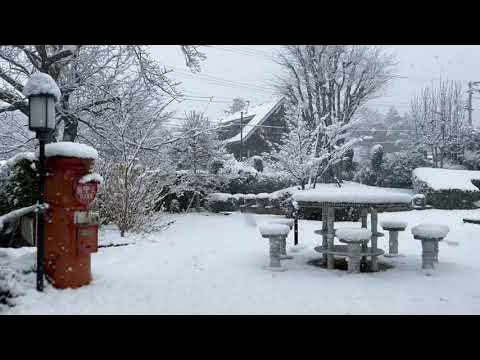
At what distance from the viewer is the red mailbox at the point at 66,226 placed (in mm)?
4707

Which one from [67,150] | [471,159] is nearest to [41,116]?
[67,150]

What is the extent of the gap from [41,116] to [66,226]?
1219 mm

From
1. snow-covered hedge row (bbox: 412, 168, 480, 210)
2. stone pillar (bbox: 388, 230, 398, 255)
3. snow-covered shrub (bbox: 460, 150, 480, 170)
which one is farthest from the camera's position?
snow-covered shrub (bbox: 460, 150, 480, 170)

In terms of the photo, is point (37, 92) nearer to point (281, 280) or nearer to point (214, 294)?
point (214, 294)

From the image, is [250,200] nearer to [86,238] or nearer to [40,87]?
[86,238]

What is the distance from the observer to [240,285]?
518 centimetres

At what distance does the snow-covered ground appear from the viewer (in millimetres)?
4266

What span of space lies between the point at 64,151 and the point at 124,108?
5756mm

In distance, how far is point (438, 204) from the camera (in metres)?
16.3

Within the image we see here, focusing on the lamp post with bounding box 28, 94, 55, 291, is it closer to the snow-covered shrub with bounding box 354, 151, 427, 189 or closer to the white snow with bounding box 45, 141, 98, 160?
the white snow with bounding box 45, 141, 98, 160

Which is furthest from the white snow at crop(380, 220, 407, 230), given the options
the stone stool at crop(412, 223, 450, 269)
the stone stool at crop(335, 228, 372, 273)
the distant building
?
the distant building

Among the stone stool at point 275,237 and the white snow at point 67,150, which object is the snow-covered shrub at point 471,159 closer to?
the stone stool at point 275,237

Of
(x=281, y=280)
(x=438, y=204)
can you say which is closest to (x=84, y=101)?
(x=281, y=280)

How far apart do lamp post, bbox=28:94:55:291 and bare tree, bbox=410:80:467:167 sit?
2233 centimetres
